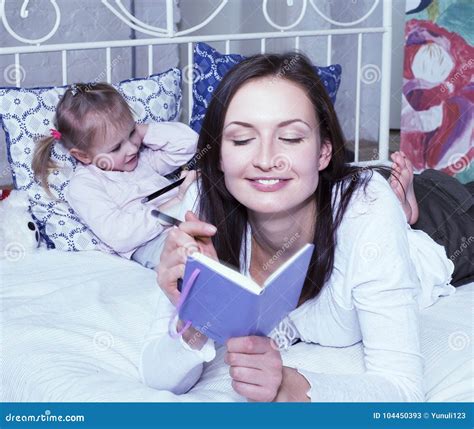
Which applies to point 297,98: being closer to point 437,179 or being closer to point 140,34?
point 437,179

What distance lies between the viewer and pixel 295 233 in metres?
1.20

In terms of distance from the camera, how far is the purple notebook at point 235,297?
89cm

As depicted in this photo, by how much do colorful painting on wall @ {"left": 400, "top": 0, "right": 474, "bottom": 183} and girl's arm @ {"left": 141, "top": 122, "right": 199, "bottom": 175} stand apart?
1198mm

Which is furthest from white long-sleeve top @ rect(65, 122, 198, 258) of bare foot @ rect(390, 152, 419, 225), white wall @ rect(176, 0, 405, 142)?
white wall @ rect(176, 0, 405, 142)

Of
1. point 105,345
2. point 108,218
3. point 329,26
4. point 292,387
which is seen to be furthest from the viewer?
point 329,26

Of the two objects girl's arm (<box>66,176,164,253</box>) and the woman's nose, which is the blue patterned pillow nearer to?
girl's arm (<box>66,176,164,253</box>)

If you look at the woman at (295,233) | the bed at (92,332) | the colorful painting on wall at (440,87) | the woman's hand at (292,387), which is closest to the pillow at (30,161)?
the bed at (92,332)

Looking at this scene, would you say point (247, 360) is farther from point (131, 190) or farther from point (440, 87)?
point (440, 87)

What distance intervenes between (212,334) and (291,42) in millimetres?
3128

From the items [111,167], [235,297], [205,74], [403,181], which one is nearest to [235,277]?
[235,297]

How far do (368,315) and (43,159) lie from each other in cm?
99

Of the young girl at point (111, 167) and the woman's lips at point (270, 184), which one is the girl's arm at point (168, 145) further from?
the woman's lips at point (270, 184)

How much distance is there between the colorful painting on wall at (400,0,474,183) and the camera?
109 inches

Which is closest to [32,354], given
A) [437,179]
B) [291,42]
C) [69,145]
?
[69,145]
